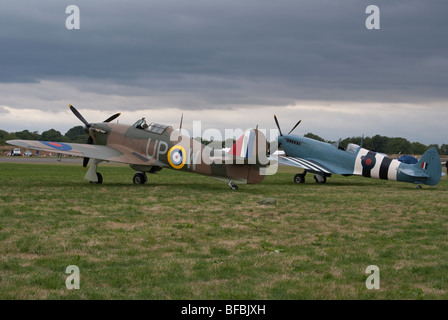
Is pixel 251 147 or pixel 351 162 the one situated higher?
pixel 251 147

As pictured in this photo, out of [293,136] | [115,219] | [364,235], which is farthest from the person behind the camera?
[293,136]

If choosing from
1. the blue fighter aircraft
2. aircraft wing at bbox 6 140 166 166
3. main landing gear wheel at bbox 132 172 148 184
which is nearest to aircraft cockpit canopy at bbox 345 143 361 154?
the blue fighter aircraft

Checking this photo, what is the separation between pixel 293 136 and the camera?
2795 cm

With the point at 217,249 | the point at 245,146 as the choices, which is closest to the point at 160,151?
the point at 245,146

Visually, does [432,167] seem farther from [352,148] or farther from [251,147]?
[251,147]

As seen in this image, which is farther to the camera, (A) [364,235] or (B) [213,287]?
(A) [364,235]

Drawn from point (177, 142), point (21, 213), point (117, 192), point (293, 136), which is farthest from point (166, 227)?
point (293, 136)

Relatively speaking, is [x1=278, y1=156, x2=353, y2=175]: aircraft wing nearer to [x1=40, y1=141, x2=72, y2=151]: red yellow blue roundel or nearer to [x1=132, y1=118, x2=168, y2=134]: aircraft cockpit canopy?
[x1=132, y1=118, x2=168, y2=134]: aircraft cockpit canopy

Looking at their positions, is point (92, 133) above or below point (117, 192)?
above

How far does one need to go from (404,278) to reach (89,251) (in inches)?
183

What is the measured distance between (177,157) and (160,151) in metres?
0.95

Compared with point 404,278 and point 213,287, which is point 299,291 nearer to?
point 213,287

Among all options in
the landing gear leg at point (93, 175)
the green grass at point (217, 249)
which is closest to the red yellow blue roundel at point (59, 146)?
the landing gear leg at point (93, 175)

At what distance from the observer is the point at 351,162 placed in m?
24.7
